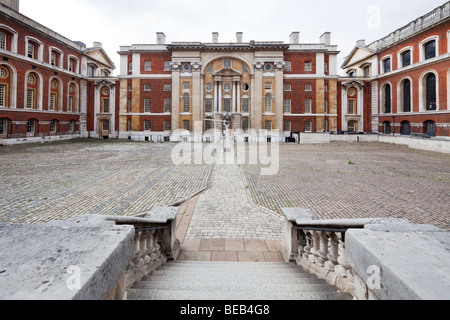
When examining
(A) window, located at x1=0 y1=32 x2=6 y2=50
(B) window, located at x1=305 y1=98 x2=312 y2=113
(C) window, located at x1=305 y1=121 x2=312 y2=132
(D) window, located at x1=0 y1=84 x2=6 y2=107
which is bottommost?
(C) window, located at x1=305 y1=121 x2=312 y2=132

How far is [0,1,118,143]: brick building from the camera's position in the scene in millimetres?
27562

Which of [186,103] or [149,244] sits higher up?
[186,103]

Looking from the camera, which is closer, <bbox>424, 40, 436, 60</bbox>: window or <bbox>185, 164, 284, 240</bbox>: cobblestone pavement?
<bbox>185, 164, 284, 240</bbox>: cobblestone pavement

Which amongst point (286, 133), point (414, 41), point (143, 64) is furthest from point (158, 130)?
point (414, 41)

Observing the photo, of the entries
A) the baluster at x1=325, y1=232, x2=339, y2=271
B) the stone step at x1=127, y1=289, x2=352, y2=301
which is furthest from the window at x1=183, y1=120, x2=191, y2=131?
the stone step at x1=127, y1=289, x2=352, y2=301

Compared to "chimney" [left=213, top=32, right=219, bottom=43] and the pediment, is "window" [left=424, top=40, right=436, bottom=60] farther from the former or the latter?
"chimney" [left=213, top=32, right=219, bottom=43]

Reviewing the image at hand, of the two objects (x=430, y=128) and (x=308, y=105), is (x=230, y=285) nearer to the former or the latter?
(x=430, y=128)

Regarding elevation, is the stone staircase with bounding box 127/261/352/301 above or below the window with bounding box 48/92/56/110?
below

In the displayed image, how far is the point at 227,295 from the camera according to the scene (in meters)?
2.46

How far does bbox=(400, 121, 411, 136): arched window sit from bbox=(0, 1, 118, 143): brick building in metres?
41.1

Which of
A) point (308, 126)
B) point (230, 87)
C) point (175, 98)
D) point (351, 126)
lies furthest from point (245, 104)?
point (351, 126)

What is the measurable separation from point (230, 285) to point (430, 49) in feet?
126

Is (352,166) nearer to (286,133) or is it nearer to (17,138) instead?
(286,133)

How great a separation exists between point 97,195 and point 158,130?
3128 centimetres
